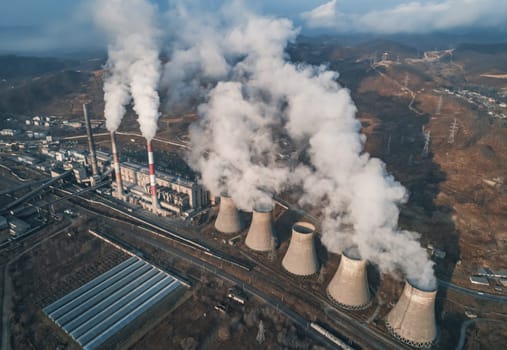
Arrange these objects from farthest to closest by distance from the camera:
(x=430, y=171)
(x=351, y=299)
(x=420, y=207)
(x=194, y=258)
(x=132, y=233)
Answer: (x=430, y=171) → (x=420, y=207) → (x=132, y=233) → (x=194, y=258) → (x=351, y=299)

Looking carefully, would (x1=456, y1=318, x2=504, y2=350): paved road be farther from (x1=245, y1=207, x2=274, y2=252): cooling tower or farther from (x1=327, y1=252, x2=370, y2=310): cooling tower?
(x1=245, y1=207, x2=274, y2=252): cooling tower

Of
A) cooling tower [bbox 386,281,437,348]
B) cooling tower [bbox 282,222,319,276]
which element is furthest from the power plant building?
cooling tower [bbox 386,281,437,348]

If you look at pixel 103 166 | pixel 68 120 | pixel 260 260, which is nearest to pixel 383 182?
pixel 260 260

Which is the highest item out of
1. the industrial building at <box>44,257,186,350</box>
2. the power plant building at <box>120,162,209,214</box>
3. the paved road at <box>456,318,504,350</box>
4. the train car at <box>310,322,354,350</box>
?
the power plant building at <box>120,162,209,214</box>

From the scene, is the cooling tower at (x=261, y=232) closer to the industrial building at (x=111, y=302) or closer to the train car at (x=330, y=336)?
the industrial building at (x=111, y=302)

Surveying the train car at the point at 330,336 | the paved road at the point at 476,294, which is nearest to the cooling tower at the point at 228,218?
the train car at the point at 330,336

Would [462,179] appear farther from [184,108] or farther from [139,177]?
[184,108]

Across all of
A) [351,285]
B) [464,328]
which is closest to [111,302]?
[351,285]

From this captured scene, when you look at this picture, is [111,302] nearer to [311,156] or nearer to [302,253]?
[302,253]
